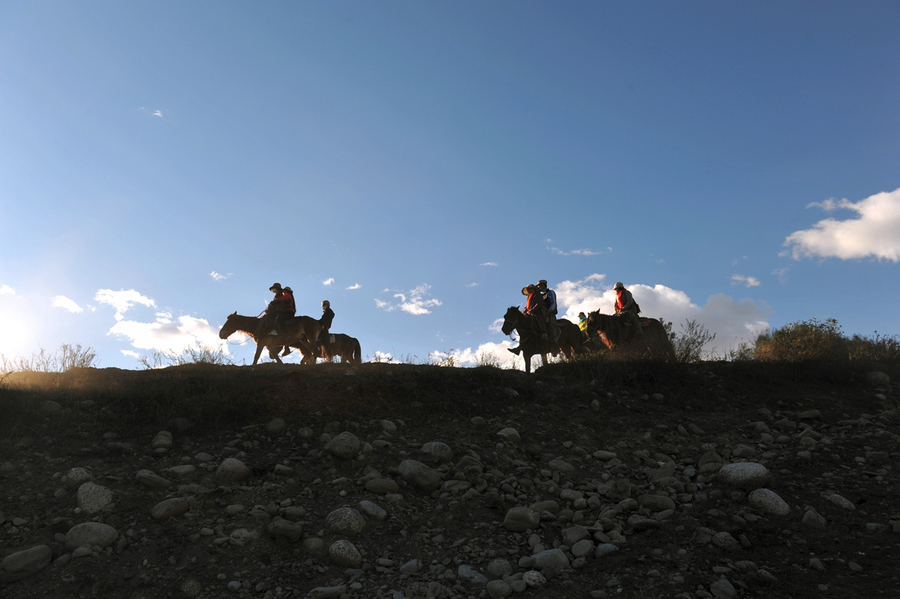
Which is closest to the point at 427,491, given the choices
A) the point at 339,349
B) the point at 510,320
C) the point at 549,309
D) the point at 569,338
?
the point at 510,320

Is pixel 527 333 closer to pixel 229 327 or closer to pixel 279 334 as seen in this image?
pixel 279 334

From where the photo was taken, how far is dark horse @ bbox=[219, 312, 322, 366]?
51.2 ft

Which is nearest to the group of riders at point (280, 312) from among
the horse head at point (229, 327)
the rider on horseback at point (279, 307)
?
the rider on horseback at point (279, 307)

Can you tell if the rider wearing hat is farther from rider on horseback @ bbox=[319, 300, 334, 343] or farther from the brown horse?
rider on horseback @ bbox=[319, 300, 334, 343]

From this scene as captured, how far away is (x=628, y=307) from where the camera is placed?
51.3 feet

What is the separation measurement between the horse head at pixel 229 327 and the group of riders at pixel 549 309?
350 inches

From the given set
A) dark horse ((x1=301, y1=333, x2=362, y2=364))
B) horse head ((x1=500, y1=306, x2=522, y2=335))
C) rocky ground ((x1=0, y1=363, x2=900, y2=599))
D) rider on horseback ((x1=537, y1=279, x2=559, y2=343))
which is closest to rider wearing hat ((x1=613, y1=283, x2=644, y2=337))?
rider on horseback ((x1=537, y1=279, x2=559, y2=343))

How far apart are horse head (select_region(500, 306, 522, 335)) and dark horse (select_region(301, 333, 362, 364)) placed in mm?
5584

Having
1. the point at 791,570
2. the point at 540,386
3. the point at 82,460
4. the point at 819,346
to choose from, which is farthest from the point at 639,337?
the point at 82,460

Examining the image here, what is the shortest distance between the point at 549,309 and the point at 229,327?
10093 mm

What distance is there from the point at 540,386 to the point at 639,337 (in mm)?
7142

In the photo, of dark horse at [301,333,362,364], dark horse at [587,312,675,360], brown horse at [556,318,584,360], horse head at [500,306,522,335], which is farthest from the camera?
dark horse at [301,333,362,364]

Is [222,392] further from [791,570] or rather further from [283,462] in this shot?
[791,570]

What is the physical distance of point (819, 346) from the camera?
37.6ft
